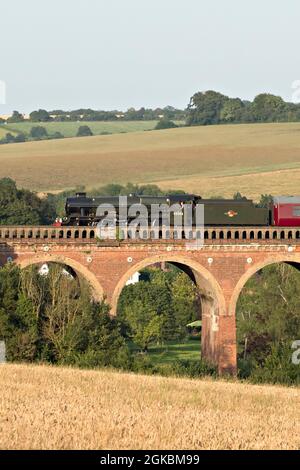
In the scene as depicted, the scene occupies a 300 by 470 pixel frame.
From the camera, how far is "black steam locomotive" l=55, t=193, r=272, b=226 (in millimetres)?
83562

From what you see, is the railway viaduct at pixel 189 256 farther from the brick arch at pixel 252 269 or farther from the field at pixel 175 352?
the field at pixel 175 352

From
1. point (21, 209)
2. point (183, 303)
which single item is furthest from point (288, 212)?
point (21, 209)

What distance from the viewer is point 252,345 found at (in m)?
94.4

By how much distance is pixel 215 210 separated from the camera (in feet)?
280

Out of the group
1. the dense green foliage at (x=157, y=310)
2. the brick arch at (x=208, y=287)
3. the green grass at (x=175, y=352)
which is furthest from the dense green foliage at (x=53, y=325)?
the dense green foliage at (x=157, y=310)

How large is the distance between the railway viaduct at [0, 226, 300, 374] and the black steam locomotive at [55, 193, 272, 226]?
137 cm

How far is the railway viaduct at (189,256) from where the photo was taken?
81.7m

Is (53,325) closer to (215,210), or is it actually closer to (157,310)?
(215,210)

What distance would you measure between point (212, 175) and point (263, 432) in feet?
488

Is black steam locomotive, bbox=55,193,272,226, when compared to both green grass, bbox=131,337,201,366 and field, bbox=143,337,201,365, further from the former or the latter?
green grass, bbox=131,337,201,366

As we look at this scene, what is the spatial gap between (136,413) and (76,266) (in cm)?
4118

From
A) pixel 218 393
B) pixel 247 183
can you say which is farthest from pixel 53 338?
pixel 247 183
